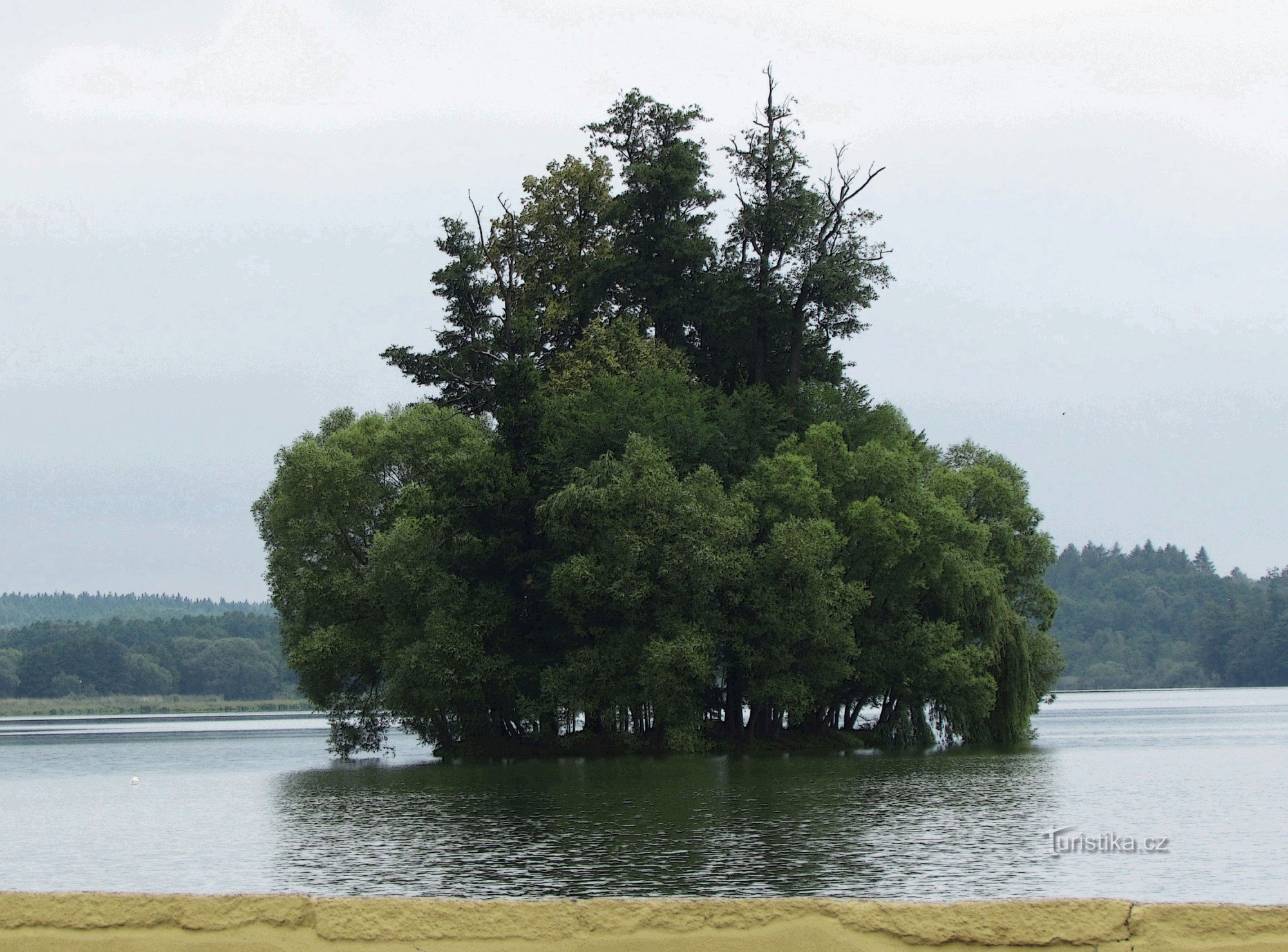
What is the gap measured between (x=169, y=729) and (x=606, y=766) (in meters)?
74.5

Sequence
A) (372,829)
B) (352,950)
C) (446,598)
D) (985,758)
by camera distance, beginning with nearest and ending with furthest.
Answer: (352,950), (372,829), (985,758), (446,598)

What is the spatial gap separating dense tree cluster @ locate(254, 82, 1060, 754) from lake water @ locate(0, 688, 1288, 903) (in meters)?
3.10

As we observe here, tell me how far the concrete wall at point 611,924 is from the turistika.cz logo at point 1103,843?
23057 millimetres

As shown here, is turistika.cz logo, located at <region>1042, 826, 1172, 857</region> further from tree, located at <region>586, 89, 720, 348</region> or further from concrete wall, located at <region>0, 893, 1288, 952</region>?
tree, located at <region>586, 89, 720, 348</region>

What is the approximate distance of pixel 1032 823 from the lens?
31016 millimetres

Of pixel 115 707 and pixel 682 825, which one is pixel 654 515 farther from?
pixel 115 707

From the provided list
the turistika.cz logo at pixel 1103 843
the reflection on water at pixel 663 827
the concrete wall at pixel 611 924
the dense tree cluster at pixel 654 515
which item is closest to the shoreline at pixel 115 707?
the dense tree cluster at pixel 654 515

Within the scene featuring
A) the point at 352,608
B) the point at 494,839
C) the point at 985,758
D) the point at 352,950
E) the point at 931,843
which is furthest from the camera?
the point at 352,608

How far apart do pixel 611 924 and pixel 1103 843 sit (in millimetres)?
25994

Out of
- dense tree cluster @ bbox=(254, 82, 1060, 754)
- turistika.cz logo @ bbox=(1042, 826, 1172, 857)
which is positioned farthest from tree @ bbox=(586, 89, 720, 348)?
turistika.cz logo @ bbox=(1042, 826, 1172, 857)

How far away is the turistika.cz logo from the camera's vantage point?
2670cm

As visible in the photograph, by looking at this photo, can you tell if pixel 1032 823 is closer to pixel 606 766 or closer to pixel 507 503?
pixel 606 766

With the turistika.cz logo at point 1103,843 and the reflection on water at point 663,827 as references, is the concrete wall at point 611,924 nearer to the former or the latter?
the reflection on water at point 663,827

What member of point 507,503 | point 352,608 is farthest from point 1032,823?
point 352,608
